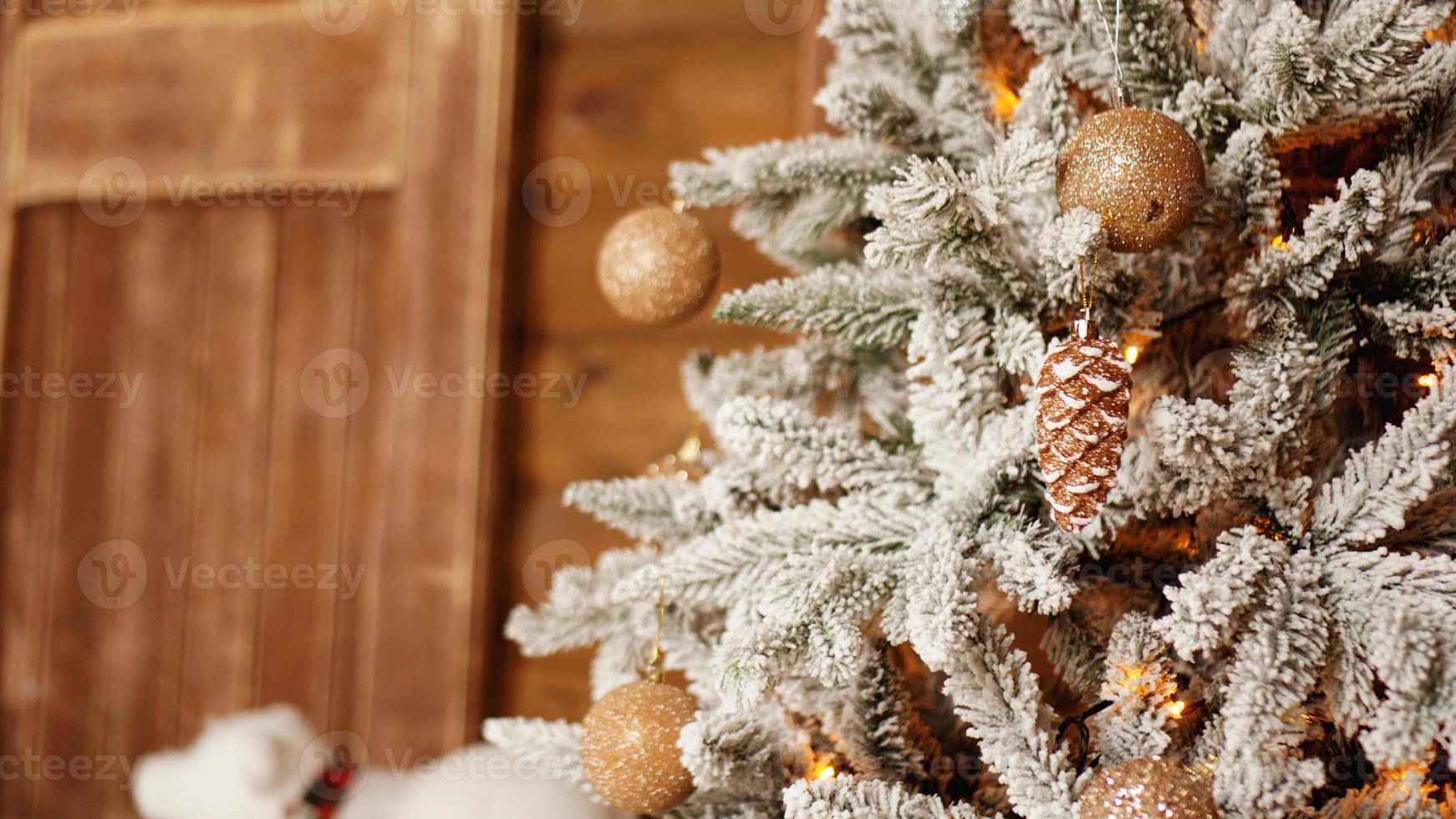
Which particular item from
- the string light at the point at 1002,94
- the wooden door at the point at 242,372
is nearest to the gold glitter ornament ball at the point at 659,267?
the string light at the point at 1002,94

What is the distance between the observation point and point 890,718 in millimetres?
531

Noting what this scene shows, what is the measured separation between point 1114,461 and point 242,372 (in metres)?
1.11

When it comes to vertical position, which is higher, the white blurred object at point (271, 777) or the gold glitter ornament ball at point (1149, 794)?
the gold glitter ornament ball at point (1149, 794)

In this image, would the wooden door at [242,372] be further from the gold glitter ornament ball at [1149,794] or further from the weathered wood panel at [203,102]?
the gold glitter ornament ball at [1149,794]

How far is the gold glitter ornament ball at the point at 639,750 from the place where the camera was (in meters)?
0.52

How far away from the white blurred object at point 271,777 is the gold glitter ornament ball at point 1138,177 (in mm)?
578

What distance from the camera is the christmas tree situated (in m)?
0.42

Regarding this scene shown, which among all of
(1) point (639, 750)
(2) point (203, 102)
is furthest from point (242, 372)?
(1) point (639, 750)

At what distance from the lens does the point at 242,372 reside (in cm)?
121

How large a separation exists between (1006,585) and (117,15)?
1345 millimetres

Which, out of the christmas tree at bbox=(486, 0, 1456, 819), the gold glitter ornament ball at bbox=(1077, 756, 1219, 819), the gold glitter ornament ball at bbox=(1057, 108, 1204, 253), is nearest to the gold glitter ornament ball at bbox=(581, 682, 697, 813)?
the christmas tree at bbox=(486, 0, 1456, 819)

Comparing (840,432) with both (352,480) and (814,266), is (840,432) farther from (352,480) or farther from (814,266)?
(352,480)

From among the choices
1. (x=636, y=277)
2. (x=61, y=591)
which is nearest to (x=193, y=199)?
(x=61, y=591)

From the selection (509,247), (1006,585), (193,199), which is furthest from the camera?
(193,199)
